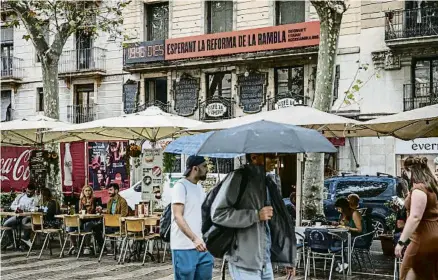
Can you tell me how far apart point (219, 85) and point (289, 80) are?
333 cm

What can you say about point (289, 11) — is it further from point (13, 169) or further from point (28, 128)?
point (28, 128)

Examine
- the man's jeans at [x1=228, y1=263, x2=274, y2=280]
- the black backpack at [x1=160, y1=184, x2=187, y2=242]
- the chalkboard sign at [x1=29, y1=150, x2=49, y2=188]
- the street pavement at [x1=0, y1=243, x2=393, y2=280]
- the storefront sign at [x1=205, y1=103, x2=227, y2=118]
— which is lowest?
the street pavement at [x1=0, y1=243, x2=393, y2=280]

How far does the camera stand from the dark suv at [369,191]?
17.3 metres

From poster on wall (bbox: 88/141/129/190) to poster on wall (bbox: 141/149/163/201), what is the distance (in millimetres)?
13950

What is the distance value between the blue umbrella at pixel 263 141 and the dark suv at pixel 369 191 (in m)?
11.5

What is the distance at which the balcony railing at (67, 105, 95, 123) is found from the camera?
→ 102ft

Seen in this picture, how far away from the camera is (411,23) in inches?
908

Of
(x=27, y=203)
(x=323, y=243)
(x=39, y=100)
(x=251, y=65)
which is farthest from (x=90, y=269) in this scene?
(x=39, y=100)

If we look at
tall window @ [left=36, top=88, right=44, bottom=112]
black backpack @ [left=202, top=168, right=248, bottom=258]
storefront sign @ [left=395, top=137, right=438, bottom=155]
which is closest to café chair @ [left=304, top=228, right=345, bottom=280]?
black backpack @ [left=202, top=168, right=248, bottom=258]

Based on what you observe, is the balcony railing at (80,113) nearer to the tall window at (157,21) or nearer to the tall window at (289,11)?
the tall window at (157,21)

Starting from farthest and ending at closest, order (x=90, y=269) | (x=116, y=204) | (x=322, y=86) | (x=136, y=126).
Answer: (x=322, y=86) → (x=136, y=126) → (x=116, y=204) → (x=90, y=269)

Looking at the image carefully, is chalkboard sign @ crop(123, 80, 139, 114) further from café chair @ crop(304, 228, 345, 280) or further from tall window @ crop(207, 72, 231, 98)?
café chair @ crop(304, 228, 345, 280)

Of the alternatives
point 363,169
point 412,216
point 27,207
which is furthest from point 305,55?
point 412,216

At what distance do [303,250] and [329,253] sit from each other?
609 millimetres
